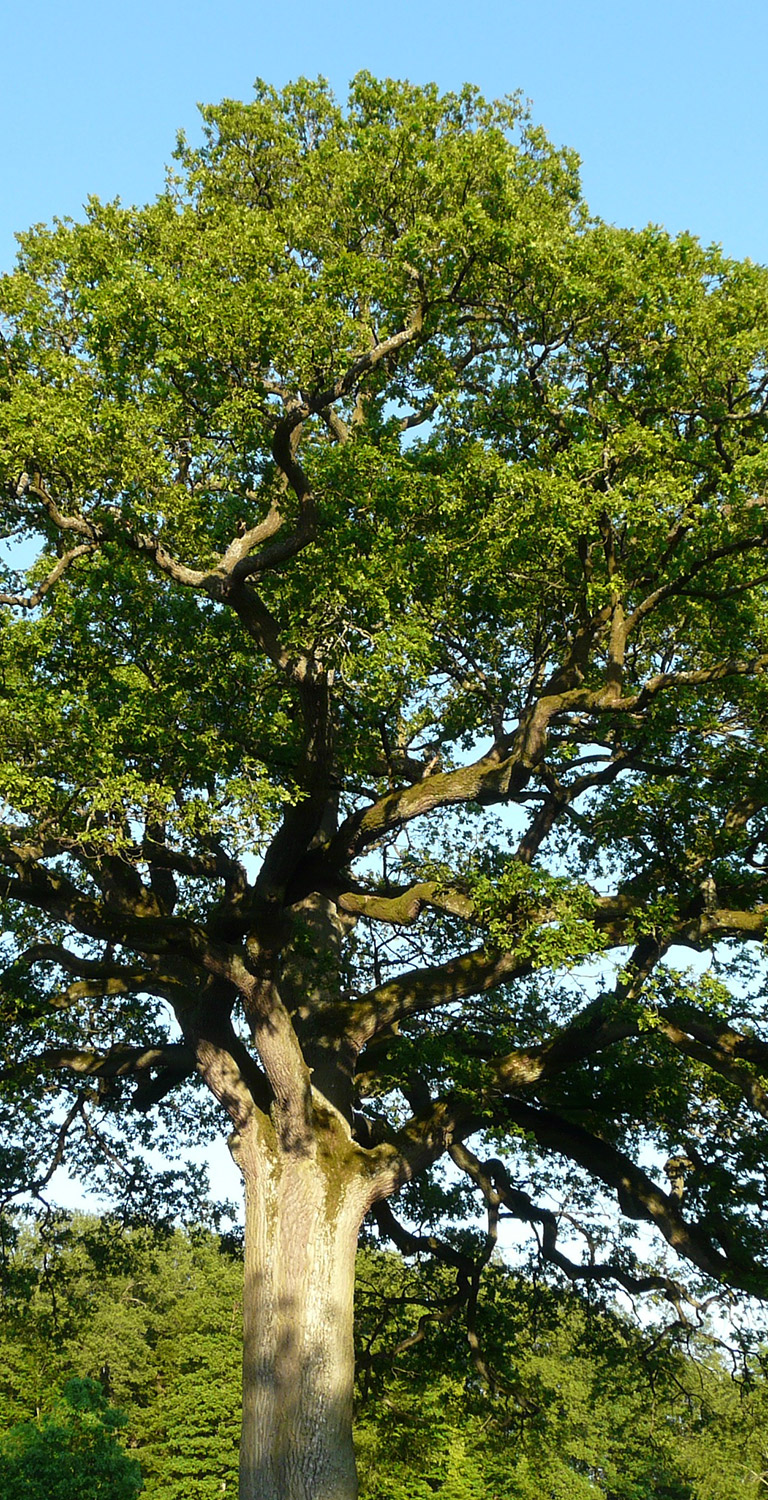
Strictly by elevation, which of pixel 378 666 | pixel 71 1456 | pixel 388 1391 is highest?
pixel 378 666

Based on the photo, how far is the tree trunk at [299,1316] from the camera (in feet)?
36.2

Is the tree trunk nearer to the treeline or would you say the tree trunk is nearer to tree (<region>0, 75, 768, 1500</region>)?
tree (<region>0, 75, 768, 1500</region>)

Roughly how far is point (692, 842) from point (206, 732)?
610 centimetres

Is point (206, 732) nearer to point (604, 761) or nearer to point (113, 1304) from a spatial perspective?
point (604, 761)

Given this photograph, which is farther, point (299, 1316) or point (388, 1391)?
point (388, 1391)

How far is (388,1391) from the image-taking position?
56.6 feet

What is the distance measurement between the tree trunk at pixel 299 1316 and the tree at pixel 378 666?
→ 4 cm

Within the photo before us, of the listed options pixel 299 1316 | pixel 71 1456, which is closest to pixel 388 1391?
pixel 299 1316

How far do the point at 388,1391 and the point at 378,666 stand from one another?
12.0 meters

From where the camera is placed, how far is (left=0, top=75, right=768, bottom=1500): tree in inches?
472

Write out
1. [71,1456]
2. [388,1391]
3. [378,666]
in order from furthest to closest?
[71,1456]
[388,1391]
[378,666]

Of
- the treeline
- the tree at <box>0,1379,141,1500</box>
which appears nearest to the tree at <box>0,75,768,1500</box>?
the treeline

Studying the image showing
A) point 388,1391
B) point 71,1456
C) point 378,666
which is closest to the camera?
point 378,666

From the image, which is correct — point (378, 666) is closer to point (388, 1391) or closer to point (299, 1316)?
point (299, 1316)
